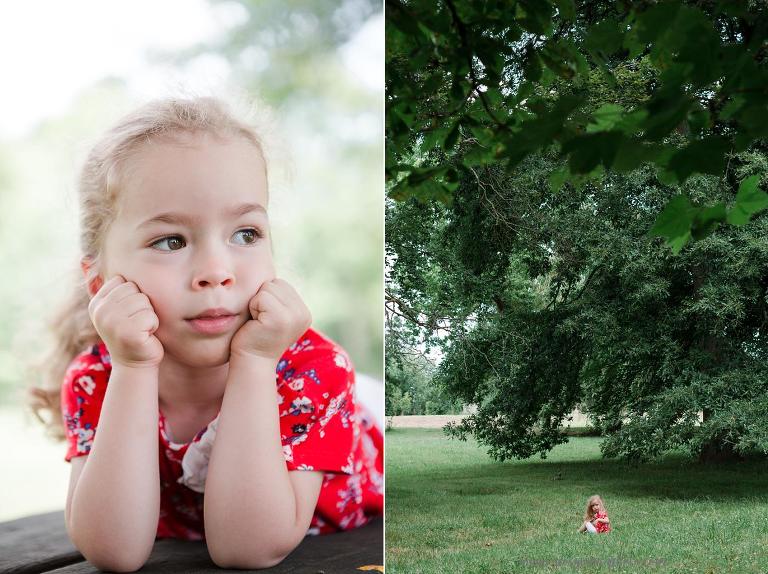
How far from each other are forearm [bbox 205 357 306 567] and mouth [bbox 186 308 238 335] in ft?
0.27

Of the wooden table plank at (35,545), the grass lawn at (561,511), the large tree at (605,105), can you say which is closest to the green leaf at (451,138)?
the large tree at (605,105)

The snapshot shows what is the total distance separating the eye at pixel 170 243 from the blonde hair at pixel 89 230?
0.10 metres

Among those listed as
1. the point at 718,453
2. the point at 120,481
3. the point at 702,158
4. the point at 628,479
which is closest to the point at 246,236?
the point at 120,481

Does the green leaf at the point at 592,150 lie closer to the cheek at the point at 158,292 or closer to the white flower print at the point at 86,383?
the cheek at the point at 158,292

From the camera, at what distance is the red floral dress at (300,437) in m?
1.67

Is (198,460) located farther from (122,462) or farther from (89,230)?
(89,230)

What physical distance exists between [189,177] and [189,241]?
13 cm

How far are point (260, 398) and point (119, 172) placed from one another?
1.70 feet

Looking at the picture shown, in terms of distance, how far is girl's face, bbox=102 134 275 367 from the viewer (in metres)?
1.67

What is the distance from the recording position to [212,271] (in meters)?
1.71

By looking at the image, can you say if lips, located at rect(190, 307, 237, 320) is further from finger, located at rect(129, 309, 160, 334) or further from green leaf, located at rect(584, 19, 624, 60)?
green leaf, located at rect(584, 19, 624, 60)

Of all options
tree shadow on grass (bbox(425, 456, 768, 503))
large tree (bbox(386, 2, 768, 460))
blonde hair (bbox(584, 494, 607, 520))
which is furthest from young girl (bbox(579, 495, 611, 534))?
large tree (bbox(386, 2, 768, 460))

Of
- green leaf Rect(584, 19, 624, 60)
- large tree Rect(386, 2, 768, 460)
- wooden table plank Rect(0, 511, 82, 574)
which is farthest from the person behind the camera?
large tree Rect(386, 2, 768, 460)

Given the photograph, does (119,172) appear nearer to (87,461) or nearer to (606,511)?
(87,461)
